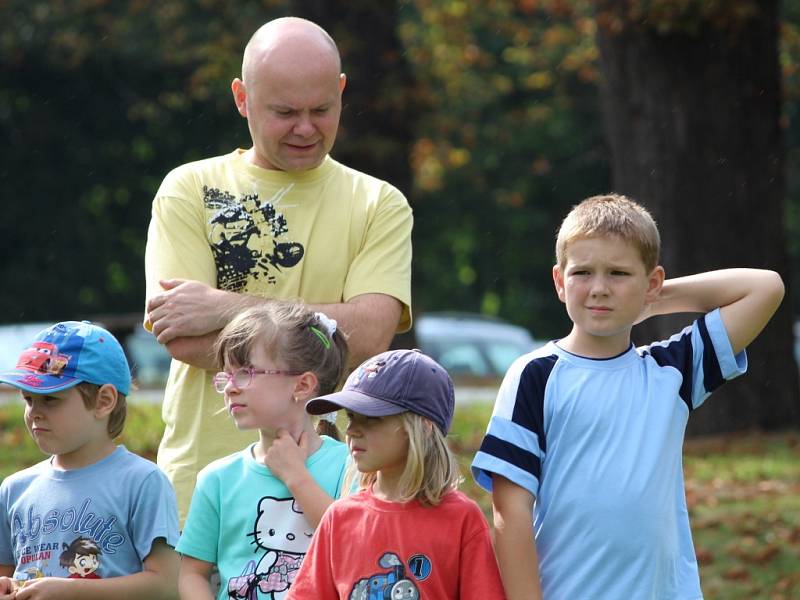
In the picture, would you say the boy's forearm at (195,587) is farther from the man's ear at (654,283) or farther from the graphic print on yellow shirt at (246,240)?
the man's ear at (654,283)

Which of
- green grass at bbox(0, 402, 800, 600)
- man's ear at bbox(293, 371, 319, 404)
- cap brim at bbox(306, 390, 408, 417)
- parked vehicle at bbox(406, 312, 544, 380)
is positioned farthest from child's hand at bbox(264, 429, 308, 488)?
parked vehicle at bbox(406, 312, 544, 380)

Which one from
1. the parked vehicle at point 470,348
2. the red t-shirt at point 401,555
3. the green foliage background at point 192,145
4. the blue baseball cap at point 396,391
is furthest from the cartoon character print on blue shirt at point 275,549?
the green foliage background at point 192,145

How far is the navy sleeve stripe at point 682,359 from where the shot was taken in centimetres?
399

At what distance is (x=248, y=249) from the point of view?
4586 mm

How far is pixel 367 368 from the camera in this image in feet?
12.6

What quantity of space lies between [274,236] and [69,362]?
78cm

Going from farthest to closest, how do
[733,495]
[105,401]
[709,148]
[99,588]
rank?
[709,148] → [733,495] → [105,401] → [99,588]

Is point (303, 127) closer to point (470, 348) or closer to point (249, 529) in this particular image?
point (249, 529)

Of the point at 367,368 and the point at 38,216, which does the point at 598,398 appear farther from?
the point at 38,216

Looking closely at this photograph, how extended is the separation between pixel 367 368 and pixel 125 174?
103 feet

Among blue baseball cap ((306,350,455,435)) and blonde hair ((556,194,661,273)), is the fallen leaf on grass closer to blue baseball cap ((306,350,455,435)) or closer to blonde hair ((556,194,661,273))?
blonde hair ((556,194,661,273))

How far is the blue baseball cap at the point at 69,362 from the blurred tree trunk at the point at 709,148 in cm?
877

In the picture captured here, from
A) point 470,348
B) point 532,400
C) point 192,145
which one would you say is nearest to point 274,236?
point 532,400

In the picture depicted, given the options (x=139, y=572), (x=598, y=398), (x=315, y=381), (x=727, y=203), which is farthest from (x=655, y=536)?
(x=727, y=203)
